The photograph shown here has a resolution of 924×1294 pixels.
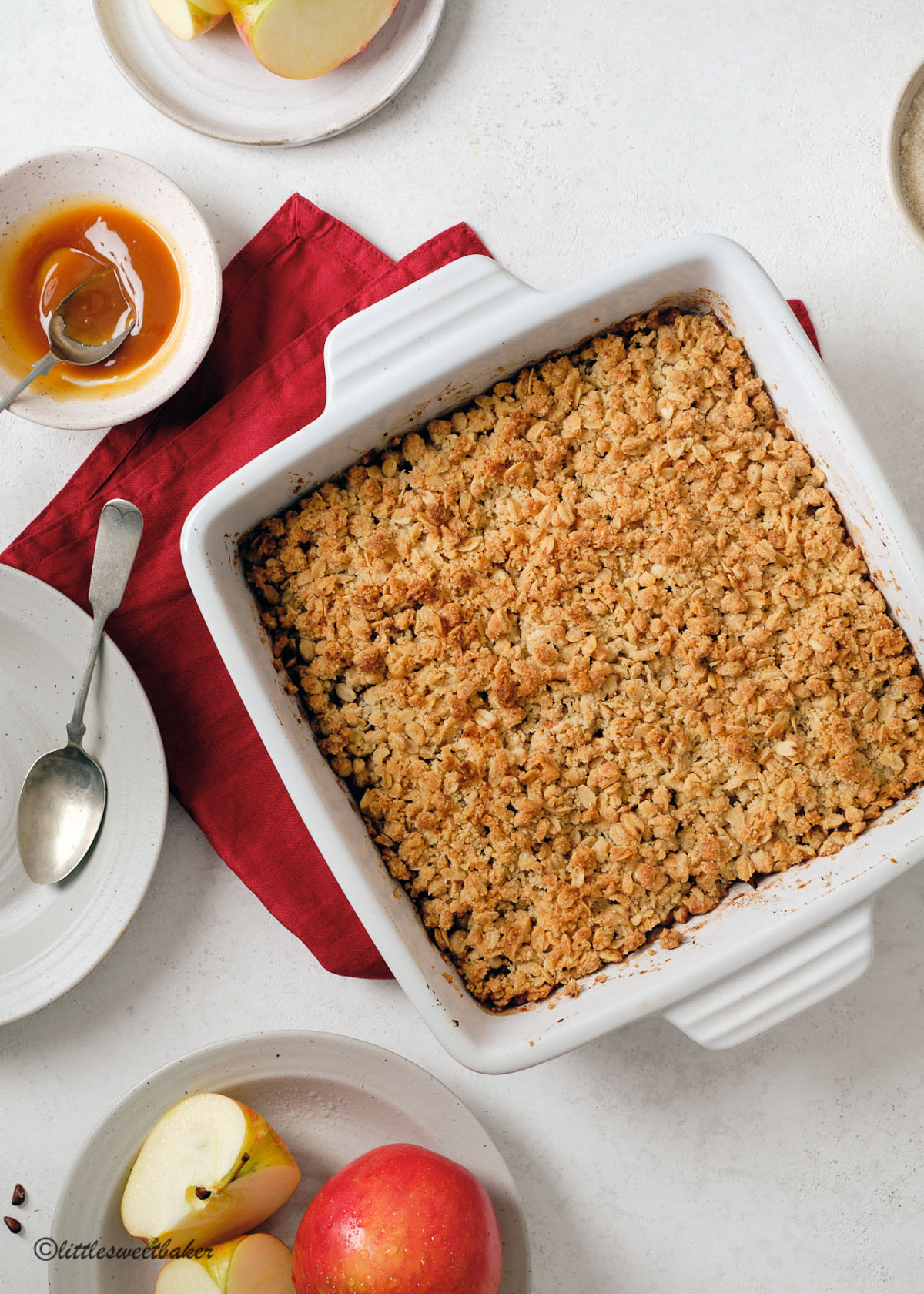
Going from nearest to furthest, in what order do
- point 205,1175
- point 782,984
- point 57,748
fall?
point 782,984
point 205,1175
point 57,748

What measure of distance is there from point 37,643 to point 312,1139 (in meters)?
0.75

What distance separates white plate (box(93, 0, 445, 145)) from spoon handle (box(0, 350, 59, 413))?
37 cm

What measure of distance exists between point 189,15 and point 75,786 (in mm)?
1002

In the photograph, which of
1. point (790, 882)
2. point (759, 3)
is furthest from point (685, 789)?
point (759, 3)

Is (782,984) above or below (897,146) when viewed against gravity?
below

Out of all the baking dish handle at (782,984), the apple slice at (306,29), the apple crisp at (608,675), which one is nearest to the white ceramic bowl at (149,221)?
the apple slice at (306,29)

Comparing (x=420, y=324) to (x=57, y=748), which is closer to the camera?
(x=420, y=324)

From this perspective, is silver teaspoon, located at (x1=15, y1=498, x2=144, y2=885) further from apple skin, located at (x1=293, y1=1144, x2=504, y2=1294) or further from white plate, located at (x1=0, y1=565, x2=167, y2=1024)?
apple skin, located at (x1=293, y1=1144, x2=504, y2=1294)

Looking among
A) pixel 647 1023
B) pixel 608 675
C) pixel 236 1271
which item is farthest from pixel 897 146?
pixel 236 1271

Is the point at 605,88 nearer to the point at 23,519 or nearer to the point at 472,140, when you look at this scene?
the point at 472,140

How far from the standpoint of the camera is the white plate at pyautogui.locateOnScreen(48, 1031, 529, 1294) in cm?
126

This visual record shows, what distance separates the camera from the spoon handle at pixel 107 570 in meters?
1.25

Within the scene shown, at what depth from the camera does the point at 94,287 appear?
1328mm

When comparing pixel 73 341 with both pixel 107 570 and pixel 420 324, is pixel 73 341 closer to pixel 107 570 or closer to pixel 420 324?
pixel 107 570
